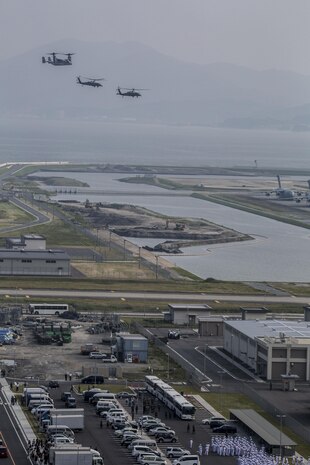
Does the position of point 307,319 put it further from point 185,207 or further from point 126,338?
point 185,207

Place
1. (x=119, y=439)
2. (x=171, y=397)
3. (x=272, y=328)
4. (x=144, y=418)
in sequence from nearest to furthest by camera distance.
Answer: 1. (x=119, y=439)
2. (x=144, y=418)
3. (x=171, y=397)
4. (x=272, y=328)

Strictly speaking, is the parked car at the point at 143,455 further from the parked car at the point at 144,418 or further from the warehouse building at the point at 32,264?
the warehouse building at the point at 32,264

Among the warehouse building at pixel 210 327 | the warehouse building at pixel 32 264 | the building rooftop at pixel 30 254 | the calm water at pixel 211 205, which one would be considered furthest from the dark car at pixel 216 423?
the calm water at pixel 211 205

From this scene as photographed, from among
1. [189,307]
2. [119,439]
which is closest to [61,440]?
[119,439]

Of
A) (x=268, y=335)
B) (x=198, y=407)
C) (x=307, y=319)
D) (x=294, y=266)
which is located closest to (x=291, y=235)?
(x=294, y=266)

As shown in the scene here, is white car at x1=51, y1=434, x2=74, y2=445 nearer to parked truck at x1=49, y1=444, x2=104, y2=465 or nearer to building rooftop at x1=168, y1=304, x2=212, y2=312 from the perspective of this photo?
parked truck at x1=49, y1=444, x2=104, y2=465

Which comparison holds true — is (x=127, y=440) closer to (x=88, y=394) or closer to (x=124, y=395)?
(x=88, y=394)
